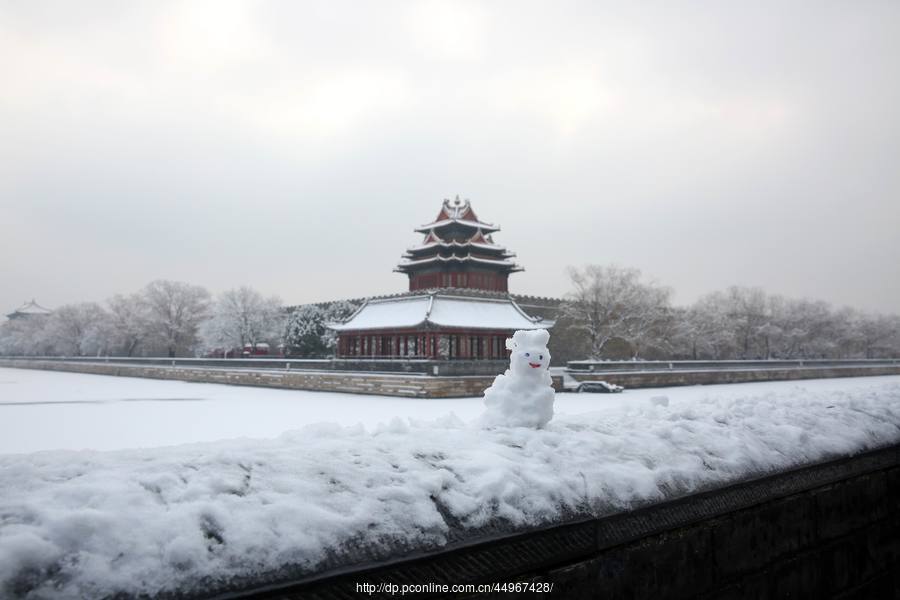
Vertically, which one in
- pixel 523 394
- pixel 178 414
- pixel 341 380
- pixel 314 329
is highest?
pixel 314 329

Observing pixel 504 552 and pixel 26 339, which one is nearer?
pixel 504 552

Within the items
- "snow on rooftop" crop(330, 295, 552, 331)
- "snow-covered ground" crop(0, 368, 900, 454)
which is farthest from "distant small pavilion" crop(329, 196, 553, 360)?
"snow-covered ground" crop(0, 368, 900, 454)

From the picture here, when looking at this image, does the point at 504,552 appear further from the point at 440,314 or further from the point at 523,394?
the point at 440,314

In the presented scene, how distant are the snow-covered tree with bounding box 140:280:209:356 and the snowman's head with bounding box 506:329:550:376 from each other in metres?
54.1

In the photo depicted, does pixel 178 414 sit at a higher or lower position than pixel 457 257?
lower

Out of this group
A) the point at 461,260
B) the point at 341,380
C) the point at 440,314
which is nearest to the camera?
the point at 341,380

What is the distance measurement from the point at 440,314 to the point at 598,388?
9318mm

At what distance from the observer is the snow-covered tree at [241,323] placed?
166ft

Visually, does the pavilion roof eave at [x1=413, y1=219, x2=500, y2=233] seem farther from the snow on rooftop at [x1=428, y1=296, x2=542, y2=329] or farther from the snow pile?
the snow pile

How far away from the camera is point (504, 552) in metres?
2.42

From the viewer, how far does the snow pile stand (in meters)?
1.72

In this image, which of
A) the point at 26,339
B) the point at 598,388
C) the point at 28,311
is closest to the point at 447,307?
the point at 598,388

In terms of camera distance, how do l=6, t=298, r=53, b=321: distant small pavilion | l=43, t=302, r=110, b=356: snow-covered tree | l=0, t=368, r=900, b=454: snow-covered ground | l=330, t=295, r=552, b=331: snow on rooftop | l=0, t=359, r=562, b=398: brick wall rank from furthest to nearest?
1. l=6, t=298, r=53, b=321: distant small pavilion
2. l=43, t=302, r=110, b=356: snow-covered tree
3. l=330, t=295, r=552, b=331: snow on rooftop
4. l=0, t=359, r=562, b=398: brick wall
5. l=0, t=368, r=900, b=454: snow-covered ground

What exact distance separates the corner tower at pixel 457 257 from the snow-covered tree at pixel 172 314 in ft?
78.4
